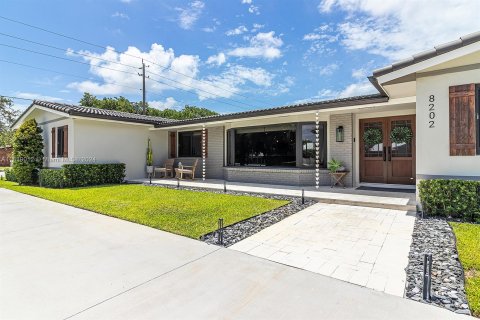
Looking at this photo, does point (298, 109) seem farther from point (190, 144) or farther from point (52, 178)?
point (52, 178)

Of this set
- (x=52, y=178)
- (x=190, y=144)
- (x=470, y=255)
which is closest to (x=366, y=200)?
(x=470, y=255)

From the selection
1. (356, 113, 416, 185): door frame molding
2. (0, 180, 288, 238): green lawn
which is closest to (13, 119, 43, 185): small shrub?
(0, 180, 288, 238): green lawn

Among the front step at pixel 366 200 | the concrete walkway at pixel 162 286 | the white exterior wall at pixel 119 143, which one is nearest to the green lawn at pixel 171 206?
the concrete walkway at pixel 162 286

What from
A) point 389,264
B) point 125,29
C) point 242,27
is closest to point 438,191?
point 389,264

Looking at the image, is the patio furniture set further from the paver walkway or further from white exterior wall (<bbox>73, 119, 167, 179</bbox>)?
the paver walkway

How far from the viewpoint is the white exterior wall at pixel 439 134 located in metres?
5.87

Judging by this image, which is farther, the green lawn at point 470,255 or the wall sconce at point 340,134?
the wall sconce at point 340,134

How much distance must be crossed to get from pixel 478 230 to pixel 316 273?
3893mm

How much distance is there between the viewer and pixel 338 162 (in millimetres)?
10281

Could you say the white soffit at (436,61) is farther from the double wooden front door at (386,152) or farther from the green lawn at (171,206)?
the green lawn at (171,206)

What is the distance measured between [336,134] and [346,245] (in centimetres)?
694

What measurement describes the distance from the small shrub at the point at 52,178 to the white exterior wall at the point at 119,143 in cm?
97

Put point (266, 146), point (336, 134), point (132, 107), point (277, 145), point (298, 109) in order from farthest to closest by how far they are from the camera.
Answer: point (132, 107)
point (266, 146)
point (277, 145)
point (336, 134)
point (298, 109)

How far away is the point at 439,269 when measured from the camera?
344cm
